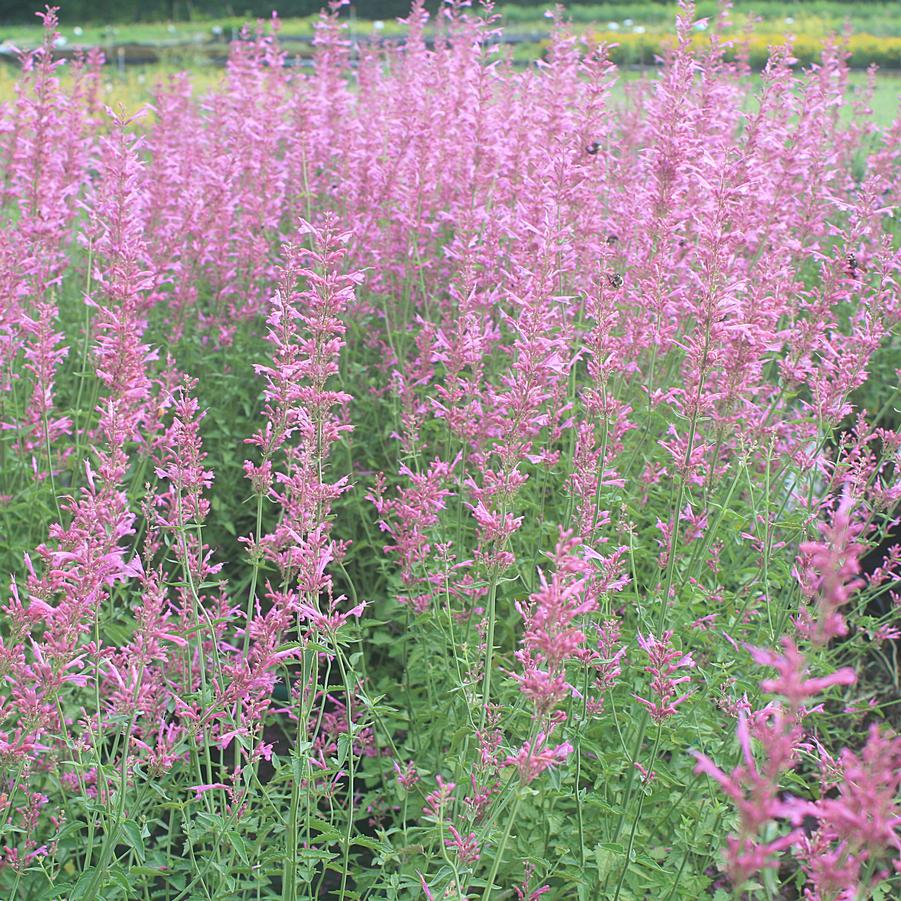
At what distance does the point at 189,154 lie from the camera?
247 inches

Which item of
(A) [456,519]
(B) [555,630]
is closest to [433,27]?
(A) [456,519]

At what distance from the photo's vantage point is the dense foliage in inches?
94.3

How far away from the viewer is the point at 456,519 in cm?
415

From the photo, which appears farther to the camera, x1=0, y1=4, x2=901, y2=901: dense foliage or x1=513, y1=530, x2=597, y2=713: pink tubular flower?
x1=0, y1=4, x2=901, y2=901: dense foliage

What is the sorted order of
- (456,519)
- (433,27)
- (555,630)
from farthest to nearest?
(433,27) → (456,519) → (555,630)

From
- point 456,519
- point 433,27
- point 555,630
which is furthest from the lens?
point 433,27

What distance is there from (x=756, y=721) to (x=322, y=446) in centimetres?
115

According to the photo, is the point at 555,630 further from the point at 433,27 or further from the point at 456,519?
the point at 433,27

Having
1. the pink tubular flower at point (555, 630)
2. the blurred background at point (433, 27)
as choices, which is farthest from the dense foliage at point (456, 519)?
the blurred background at point (433, 27)

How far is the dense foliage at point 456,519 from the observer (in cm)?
239

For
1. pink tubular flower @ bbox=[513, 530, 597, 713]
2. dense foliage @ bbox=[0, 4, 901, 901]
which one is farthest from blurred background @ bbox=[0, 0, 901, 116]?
pink tubular flower @ bbox=[513, 530, 597, 713]

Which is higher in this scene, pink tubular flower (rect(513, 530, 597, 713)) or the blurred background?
the blurred background

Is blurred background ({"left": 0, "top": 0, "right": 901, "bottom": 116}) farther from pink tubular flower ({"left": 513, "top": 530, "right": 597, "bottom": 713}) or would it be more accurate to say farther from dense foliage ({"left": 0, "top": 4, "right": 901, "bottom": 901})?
pink tubular flower ({"left": 513, "top": 530, "right": 597, "bottom": 713})

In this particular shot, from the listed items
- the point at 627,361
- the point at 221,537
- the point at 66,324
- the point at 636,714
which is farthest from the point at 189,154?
the point at 636,714
